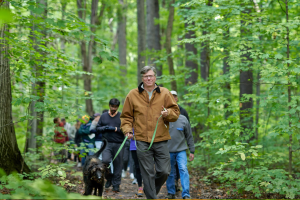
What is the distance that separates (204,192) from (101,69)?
13.3 m

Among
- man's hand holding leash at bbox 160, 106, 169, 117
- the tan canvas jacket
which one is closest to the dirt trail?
the tan canvas jacket

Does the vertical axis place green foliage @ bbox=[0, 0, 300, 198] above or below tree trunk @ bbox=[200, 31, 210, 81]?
below

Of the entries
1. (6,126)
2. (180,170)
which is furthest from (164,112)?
(6,126)

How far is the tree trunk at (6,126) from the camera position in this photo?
5492 millimetres

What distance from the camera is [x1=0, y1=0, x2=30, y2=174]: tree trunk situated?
5492 mm

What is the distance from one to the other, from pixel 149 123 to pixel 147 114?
15cm

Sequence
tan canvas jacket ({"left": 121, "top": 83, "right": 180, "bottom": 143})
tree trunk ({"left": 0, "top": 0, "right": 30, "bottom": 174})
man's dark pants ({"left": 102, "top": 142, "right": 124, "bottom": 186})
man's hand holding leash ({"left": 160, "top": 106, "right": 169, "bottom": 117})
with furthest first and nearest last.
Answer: man's dark pants ({"left": 102, "top": 142, "right": 124, "bottom": 186}) < tree trunk ({"left": 0, "top": 0, "right": 30, "bottom": 174}) < tan canvas jacket ({"left": 121, "top": 83, "right": 180, "bottom": 143}) < man's hand holding leash ({"left": 160, "top": 106, "right": 169, "bottom": 117})

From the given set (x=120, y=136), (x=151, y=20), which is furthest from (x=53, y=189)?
(x=151, y=20)

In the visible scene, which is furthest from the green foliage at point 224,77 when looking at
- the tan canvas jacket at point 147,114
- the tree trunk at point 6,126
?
the tan canvas jacket at point 147,114

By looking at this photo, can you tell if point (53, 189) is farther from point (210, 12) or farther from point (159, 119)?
point (210, 12)

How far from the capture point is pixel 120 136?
22.3ft

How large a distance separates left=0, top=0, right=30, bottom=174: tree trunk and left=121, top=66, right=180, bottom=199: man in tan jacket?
9.34 feet

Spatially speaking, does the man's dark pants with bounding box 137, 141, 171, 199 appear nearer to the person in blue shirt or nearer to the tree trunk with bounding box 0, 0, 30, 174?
the person in blue shirt

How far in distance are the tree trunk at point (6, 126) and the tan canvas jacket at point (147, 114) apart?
284cm
